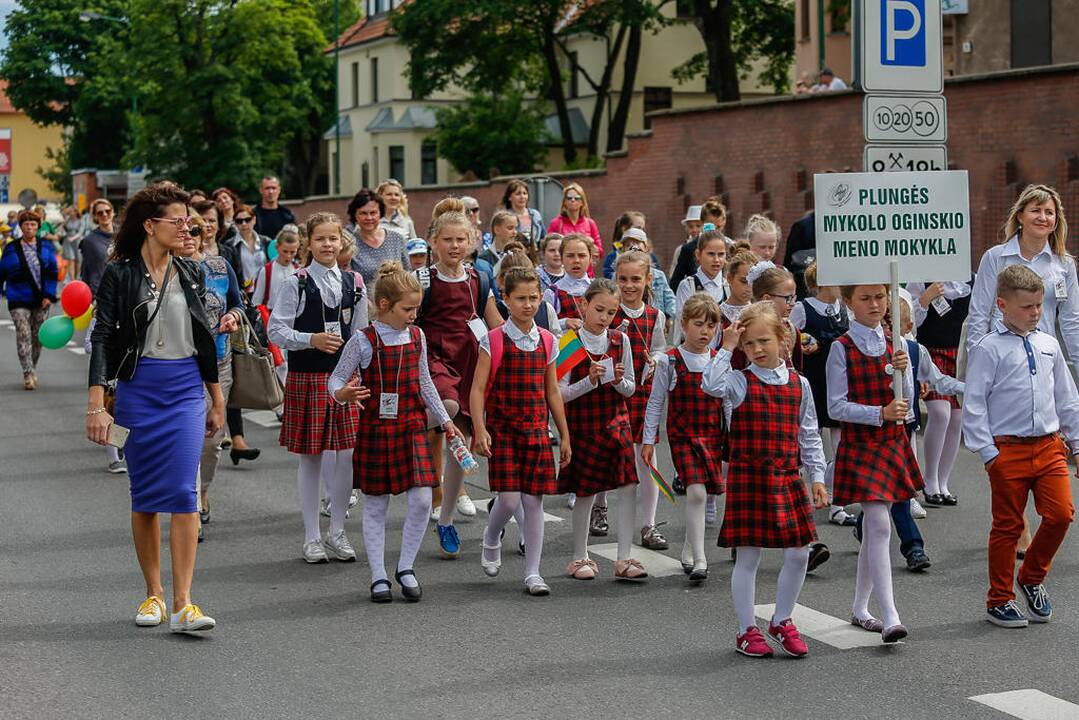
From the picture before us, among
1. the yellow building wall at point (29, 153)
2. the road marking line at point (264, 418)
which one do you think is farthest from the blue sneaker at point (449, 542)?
the yellow building wall at point (29, 153)

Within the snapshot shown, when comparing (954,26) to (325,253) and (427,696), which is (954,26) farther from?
(427,696)

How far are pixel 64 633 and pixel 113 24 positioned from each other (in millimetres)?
84724

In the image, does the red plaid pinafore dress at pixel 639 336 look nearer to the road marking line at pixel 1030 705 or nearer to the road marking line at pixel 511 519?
the road marking line at pixel 511 519

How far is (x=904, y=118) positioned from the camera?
9562mm

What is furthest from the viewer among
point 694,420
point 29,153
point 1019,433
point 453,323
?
point 29,153

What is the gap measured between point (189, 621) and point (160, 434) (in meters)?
0.84

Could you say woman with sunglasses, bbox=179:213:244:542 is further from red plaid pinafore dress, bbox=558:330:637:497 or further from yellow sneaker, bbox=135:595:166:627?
yellow sneaker, bbox=135:595:166:627

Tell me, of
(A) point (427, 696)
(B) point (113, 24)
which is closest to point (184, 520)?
(A) point (427, 696)

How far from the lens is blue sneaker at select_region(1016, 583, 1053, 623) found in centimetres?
784

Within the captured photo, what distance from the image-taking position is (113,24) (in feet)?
289

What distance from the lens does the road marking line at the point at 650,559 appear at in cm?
911

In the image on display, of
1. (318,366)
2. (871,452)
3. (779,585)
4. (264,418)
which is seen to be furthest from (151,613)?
(264,418)

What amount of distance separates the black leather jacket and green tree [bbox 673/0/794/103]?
129 feet

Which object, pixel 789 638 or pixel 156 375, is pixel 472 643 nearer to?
pixel 789 638
